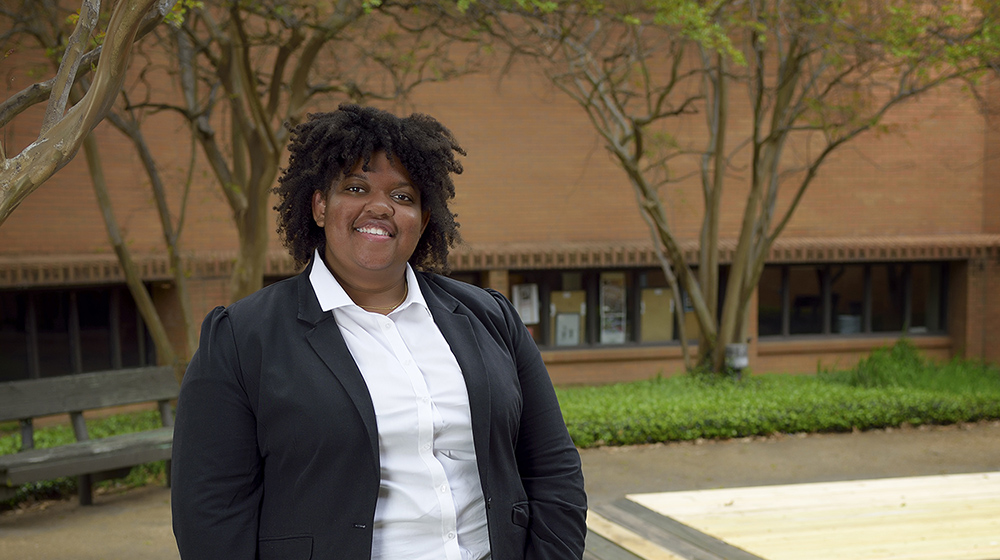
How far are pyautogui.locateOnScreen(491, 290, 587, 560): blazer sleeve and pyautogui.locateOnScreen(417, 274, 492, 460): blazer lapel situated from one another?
0.18 m

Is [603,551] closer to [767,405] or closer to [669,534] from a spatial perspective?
[669,534]

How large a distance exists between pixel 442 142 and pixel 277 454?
0.83 meters

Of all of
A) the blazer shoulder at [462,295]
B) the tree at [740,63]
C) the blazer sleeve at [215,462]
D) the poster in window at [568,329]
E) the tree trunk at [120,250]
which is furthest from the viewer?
the poster in window at [568,329]

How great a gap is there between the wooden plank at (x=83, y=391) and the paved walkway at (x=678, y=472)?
2.53 feet

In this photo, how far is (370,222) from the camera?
196 cm

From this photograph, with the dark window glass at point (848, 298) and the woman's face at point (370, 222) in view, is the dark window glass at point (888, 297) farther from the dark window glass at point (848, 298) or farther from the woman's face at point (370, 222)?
the woman's face at point (370, 222)

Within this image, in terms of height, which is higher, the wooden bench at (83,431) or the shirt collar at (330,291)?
→ the shirt collar at (330,291)

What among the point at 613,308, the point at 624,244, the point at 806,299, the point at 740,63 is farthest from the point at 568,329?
the point at 740,63

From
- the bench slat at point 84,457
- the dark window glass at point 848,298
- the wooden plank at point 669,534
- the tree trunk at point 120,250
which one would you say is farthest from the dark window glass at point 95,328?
the dark window glass at point 848,298

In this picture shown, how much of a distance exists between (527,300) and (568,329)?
86 cm

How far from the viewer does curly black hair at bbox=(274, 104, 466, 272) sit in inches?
77.0

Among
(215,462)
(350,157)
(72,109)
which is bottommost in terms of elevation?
(215,462)

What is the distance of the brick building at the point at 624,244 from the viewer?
11.3 meters

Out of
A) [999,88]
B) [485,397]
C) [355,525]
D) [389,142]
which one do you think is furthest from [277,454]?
[999,88]
